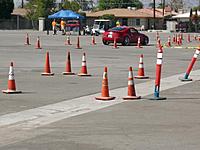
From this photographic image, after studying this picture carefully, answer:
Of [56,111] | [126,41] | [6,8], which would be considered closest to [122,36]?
[126,41]

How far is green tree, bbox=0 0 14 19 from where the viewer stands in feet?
335

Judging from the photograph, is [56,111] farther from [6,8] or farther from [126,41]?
[6,8]

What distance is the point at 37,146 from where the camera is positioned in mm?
8523

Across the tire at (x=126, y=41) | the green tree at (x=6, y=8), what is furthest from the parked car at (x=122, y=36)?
the green tree at (x=6, y=8)

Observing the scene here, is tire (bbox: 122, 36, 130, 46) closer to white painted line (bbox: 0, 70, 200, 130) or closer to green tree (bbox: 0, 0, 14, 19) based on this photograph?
white painted line (bbox: 0, 70, 200, 130)

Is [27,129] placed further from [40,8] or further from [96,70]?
[40,8]

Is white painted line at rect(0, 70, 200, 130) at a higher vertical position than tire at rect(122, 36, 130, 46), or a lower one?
higher

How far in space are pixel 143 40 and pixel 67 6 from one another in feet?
247

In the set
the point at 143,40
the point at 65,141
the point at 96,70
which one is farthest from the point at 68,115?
the point at 143,40

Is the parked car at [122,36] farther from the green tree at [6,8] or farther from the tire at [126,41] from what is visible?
the green tree at [6,8]

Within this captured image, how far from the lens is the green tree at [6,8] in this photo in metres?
102

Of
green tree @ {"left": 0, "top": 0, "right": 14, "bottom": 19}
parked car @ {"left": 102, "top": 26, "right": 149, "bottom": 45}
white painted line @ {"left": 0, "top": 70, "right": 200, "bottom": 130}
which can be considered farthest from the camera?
green tree @ {"left": 0, "top": 0, "right": 14, "bottom": 19}

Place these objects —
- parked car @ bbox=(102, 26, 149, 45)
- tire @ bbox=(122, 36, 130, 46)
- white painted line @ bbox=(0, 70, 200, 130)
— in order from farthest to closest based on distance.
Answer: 1. tire @ bbox=(122, 36, 130, 46)
2. parked car @ bbox=(102, 26, 149, 45)
3. white painted line @ bbox=(0, 70, 200, 130)

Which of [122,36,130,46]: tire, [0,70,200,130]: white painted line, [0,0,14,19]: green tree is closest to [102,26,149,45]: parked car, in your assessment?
[122,36,130,46]: tire
